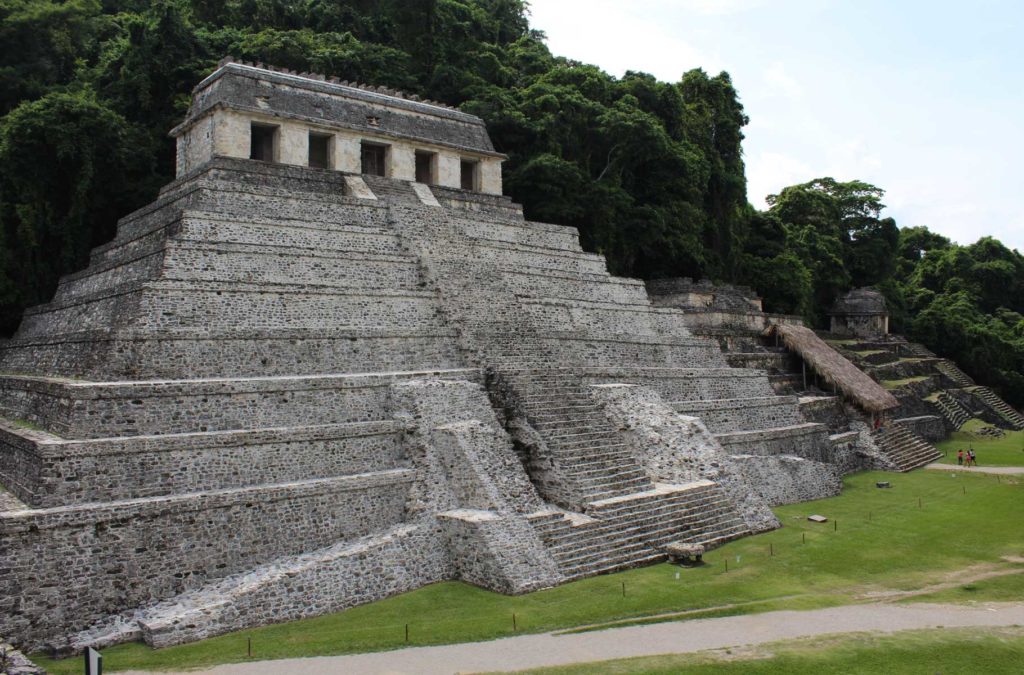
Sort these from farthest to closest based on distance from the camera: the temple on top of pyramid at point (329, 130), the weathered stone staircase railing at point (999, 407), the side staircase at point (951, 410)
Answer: the weathered stone staircase railing at point (999, 407) < the side staircase at point (951, 410) < the temple on top of pyramid at point (329, 130)

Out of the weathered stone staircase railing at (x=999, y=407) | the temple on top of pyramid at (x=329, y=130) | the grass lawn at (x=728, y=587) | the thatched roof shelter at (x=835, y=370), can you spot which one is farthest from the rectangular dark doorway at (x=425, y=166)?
the weathered stone staircase railing at (x=999, y=407)

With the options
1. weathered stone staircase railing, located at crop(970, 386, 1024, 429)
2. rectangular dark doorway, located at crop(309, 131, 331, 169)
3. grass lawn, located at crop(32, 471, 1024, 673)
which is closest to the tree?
rectangular dark doorway, located at crop(309, 131, 331, 169)

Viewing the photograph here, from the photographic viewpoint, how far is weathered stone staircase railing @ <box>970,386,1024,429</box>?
41534 mm

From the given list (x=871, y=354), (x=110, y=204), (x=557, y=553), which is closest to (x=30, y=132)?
(x=110, y=204)

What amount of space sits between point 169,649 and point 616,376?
12196 millimetres

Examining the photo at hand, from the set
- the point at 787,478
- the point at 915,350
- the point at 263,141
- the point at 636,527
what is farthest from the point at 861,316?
the point at 636,527

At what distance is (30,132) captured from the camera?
2292cm

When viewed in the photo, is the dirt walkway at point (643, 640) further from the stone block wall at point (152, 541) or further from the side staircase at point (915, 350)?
the side staircase at point (915, 350)

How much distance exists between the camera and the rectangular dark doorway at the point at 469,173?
89.2 ft

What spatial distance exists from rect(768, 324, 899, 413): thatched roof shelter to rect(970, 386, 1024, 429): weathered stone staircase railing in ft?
50.3

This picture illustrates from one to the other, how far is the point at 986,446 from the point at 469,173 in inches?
930

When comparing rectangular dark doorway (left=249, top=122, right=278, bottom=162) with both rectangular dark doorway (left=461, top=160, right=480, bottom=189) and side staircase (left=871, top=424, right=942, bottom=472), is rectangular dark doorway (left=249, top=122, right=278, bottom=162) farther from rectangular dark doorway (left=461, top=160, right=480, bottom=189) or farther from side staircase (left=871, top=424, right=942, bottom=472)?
side staircase (left=871, top=424, right=942, bottom=472)

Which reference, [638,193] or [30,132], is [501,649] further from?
[638,193]

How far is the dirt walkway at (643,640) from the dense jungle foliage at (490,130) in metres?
18.2
